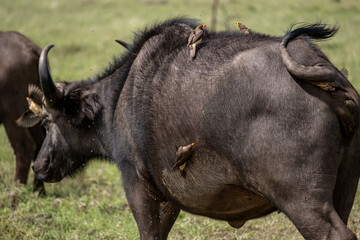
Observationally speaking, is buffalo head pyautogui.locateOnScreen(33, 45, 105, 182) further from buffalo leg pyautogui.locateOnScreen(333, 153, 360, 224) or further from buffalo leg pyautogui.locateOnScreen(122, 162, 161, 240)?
buffalo leg pyautogui.locateOnScreen(333, 153, 360, 224)

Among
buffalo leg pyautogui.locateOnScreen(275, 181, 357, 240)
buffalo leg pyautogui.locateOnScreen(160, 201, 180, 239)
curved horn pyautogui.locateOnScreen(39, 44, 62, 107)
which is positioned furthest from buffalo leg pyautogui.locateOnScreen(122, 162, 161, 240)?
buffalo leg pyautogui.locateOnScreen(275, 181, 357, 240)

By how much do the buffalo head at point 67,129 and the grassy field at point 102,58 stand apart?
96 cm

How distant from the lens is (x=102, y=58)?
15641mm

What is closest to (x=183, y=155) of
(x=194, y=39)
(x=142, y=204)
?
(x=142, y=204)

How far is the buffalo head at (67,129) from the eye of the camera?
478 centimetres

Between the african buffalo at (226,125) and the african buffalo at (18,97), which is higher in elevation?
the african buffalo at (226,125)

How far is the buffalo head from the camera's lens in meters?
4.78

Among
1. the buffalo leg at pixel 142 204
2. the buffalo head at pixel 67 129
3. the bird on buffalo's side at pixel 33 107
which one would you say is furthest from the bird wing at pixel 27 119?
the buffalo leg at pixel 142 204

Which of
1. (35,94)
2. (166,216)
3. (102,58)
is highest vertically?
(35,94)

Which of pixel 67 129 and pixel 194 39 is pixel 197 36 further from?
pixel 67 129

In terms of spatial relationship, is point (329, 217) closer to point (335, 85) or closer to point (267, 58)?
point (335, 85)

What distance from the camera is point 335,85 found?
324 centimetres

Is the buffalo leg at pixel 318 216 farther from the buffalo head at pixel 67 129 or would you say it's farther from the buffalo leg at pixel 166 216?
the buffalo head at pixel 67 129

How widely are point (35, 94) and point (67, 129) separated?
97 cm
